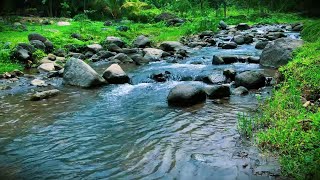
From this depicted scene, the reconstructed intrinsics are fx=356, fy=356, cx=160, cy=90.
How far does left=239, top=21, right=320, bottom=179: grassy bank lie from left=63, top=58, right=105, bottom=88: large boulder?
18.3 feet

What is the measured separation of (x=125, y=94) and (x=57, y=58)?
720 centimetres

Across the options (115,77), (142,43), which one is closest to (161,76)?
(115,77)

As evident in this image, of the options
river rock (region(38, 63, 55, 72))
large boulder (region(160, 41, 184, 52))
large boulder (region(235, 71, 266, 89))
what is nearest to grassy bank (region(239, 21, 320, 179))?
large boulder (region(235, 71, 266, 89))

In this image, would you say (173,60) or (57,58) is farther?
(57,58)

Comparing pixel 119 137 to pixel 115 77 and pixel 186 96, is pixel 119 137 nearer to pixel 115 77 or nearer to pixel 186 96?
pixel 186 96

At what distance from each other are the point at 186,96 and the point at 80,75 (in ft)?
14.2

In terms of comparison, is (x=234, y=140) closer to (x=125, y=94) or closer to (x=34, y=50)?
(x=125, y=94)

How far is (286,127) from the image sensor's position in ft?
18.5

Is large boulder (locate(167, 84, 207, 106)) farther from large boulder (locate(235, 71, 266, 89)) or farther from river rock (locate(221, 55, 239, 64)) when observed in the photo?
river rock (locate(221, 55, 239, 64))

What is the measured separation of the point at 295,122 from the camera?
5680 millimetres

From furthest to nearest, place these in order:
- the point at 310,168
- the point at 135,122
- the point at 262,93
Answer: the point at 262,93 → the point at 135,122 → the point at 310,168

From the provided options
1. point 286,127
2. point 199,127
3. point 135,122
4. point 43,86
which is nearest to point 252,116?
point 199,127

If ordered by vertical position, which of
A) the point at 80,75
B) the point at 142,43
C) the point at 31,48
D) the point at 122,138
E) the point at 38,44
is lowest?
the point at 122,138

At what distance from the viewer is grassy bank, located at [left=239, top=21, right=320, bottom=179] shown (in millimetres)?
4652
